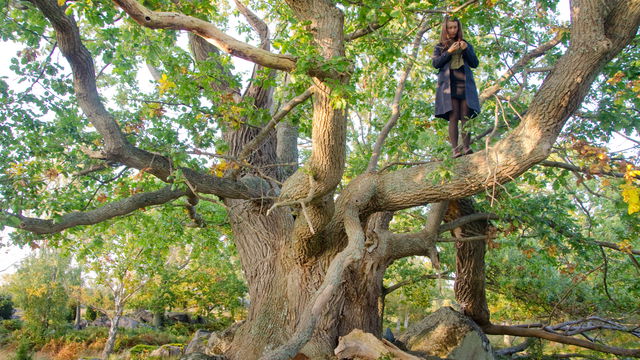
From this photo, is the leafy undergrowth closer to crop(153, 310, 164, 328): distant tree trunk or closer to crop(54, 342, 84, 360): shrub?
crop(54, 342, 84, 360): shrub

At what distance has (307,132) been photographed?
616 centimetres

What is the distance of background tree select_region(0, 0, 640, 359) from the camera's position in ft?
Answer: 12.2

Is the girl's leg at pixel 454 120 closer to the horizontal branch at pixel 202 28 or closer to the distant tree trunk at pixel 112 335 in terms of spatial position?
the horizontal branch at pixel 202 28

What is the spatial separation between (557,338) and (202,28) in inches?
292

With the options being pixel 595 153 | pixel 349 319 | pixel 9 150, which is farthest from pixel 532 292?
pixel 9 150

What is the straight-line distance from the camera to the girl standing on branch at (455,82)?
4.45m

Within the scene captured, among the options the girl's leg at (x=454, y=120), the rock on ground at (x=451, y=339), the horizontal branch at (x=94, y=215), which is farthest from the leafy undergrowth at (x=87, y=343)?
the girl's leg at (x=454, y=120)

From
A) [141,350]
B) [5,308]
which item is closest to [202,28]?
[141,350]

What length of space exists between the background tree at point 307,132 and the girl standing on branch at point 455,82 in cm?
28

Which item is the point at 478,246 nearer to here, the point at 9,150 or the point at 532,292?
the point at 532,292

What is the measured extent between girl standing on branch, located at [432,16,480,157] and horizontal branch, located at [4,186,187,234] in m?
3.39

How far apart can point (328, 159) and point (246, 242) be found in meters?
2.86

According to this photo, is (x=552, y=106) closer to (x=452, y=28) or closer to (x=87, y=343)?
(x=452, y=28)

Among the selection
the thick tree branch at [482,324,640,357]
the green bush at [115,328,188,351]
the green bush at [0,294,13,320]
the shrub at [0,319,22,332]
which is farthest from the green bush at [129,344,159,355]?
Answer: the green bush at [0,294,13,320]
